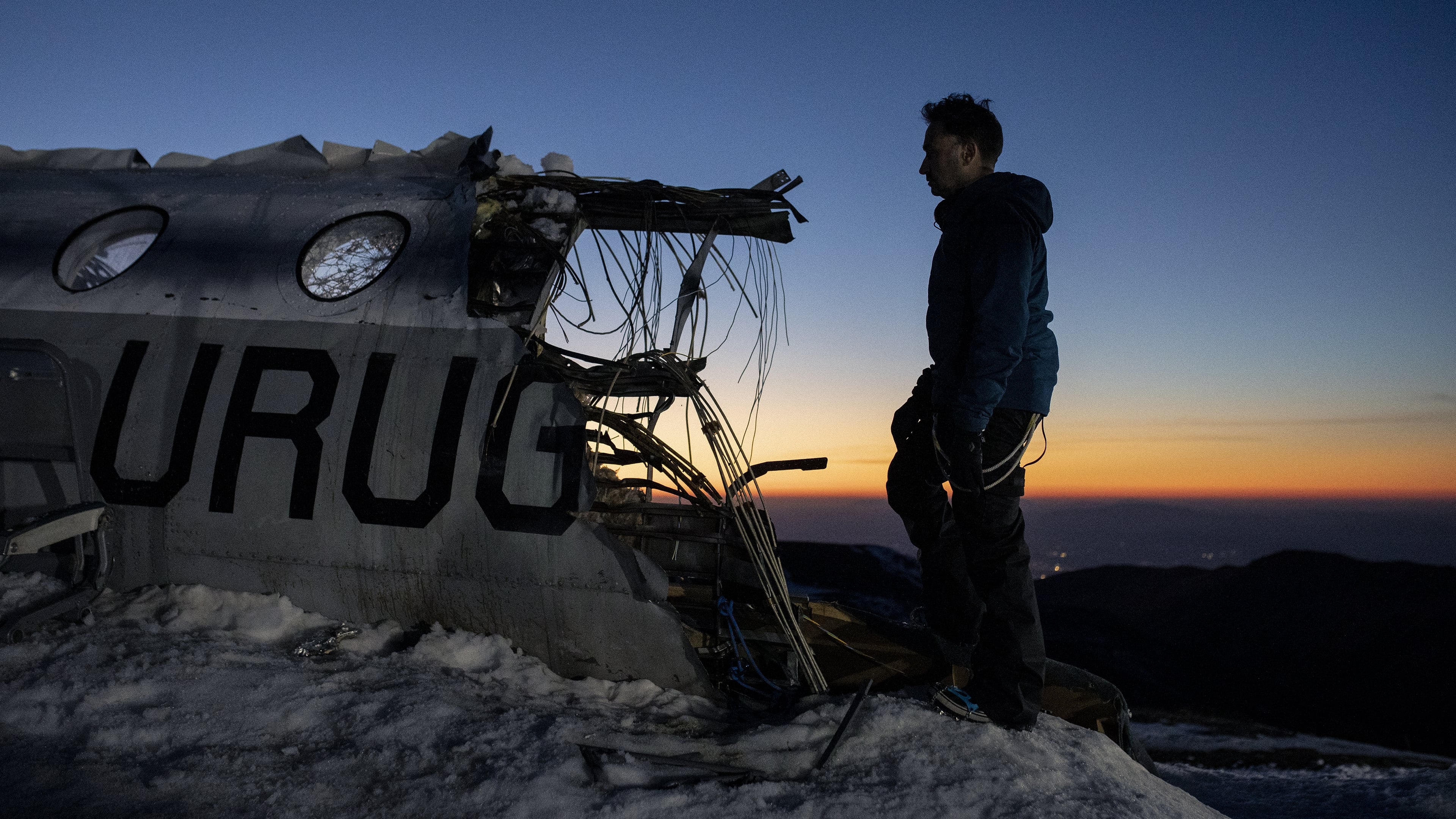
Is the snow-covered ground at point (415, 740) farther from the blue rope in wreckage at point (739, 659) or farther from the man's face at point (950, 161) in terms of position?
the man's face at point (950, 161)

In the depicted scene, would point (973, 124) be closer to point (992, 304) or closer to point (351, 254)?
point (992, 304)

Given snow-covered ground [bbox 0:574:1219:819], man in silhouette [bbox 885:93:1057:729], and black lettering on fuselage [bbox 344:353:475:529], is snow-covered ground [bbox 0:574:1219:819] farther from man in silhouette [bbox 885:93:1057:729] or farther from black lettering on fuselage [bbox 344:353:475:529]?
black lettering on fuselage [bbox 344:353:475:529]

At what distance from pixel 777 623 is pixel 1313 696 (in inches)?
699

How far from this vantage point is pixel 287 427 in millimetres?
3578

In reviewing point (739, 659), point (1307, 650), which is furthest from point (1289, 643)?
point (739, 659)

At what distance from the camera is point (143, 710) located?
2621 millimetres

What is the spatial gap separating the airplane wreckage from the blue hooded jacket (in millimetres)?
1015

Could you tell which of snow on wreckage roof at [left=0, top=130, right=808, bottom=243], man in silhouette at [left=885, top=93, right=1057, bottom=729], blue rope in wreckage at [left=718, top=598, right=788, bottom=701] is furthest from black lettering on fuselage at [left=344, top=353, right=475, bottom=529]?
man in silhouette at [left=885, top=93, right=1057, bottom=729]

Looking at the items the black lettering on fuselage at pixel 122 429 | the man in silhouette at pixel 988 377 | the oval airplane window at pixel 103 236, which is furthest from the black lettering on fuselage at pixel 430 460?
the man in silhouette at pixel 988 377

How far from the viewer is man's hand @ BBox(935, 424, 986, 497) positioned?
9.53ft

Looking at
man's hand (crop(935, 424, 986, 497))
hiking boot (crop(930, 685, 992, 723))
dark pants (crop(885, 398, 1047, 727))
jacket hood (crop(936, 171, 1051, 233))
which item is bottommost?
hiking boot (crop(930, 685, 992, 723))

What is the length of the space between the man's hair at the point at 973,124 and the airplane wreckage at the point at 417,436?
34.3 inches

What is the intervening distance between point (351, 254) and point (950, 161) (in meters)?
3.08

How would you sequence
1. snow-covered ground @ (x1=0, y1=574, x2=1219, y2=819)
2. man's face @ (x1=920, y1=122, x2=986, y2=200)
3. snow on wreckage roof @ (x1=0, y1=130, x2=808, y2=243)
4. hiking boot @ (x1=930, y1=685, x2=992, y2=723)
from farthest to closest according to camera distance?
snow on wreckage roof @ (x1=0, y1=130, x2=808, y2=243)
man's face @ (x1=920, y1=122, x2=986, y2=200)
hiking boot @ (x1=930, y1=685, x2=992, y2=723)
snow-covered ground @ (x1=0, y1=574, x2=1219, y2=819)
